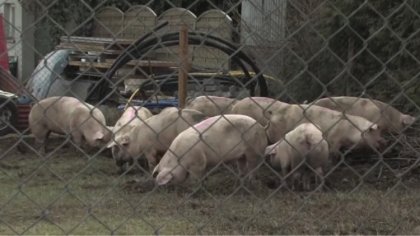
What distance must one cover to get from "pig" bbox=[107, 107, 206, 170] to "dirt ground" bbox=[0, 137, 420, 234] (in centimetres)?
23

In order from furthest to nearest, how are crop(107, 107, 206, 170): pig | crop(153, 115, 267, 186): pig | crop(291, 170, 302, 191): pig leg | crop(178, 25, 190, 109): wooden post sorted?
crop(107, 107, 206, 170): pig < crop(291, 170, 302, 191): pig leg < crop(153, 115, 267, 186): pig < crop(178, 25, 190, 109): wooden post

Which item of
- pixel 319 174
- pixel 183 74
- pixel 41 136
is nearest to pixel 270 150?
pixel 319 174

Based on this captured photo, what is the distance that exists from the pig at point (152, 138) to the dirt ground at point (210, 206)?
232mm

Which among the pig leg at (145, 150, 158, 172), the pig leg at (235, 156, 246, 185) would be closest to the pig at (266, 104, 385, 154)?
the pig leg at (235, 156, 246, 185)

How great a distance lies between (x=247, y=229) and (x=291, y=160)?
1224 mm

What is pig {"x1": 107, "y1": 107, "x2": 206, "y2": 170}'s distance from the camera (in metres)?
6.34

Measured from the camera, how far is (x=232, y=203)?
18.3 ft

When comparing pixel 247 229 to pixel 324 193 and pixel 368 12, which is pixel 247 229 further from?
pixel 368 12

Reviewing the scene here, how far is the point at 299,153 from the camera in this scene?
5609 mm

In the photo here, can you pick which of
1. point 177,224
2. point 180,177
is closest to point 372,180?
point 180,177

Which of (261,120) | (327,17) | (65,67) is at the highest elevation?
(327,17)

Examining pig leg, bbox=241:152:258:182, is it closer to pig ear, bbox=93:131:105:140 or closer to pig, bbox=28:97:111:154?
pig, bbox=28:97:111:154

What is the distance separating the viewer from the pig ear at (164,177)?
560cm

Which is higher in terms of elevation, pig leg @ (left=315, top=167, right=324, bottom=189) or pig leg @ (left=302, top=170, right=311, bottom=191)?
pig leg @ (left=315, top=167, right=324, bottom=189)
